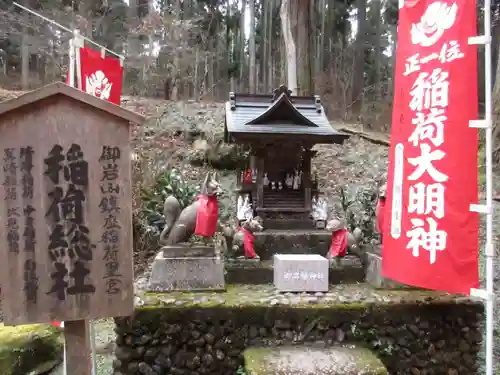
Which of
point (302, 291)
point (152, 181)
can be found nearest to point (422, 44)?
point (302, 291)

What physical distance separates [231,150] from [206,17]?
13.3 meters

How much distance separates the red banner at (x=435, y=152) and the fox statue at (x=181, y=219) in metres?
2.39

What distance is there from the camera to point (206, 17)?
2188cm

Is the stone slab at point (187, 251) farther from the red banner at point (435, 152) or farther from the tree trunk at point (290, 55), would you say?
the tree trunk at point (290, 55)

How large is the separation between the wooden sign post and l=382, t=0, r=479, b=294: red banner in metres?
2.87

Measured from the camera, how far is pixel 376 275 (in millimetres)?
5668

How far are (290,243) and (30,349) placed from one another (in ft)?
13.5

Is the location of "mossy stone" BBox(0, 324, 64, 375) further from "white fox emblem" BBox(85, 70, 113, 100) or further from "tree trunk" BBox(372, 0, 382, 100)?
"tree trunk" BBox(372, 0, 382, 100)

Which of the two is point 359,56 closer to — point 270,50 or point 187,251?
point 270,50

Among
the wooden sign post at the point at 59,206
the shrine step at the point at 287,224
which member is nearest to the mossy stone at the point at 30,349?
the wooden sign post at the point at 59,206

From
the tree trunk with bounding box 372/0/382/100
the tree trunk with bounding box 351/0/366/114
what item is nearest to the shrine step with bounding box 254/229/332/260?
the tree trunk with bounding box 351/0/366/114

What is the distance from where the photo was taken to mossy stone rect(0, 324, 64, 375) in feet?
18.2

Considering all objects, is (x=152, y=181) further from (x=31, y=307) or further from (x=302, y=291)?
(x=31, y=307)

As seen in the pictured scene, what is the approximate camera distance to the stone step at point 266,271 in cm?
584
